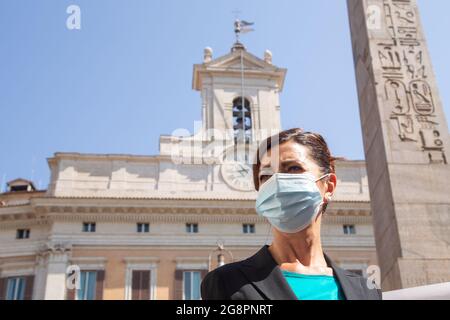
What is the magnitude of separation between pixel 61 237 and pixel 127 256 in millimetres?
2571

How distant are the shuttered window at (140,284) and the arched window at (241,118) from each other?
23.4 feet

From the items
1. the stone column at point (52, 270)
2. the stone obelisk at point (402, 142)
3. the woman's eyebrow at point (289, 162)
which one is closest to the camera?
the woman's eyebrow at point (289, 162)

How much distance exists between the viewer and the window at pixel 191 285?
23.8m

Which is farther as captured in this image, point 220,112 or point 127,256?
point 220,112

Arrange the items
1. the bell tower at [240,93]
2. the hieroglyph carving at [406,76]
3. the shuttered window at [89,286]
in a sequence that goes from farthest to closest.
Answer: the bell tower at [240,93]
the shuttered window at [89,286]
the hieroglyph carving at [406,76]

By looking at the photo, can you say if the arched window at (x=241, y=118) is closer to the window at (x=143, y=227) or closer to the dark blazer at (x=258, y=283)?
the window at (x=143, y=227)

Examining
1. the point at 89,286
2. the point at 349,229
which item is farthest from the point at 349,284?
A: the point at 349,229

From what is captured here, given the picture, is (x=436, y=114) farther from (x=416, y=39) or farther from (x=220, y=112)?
(x=220, y=112)

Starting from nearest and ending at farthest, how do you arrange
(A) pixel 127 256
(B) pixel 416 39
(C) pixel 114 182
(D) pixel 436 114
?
1. (D) pixel 436 114
2. (B) pixel 416 39
3. (A) pixel 127 256
4. (C) pixel 114 182

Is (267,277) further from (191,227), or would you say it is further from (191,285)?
(191,227)

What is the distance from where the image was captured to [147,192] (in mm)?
25734

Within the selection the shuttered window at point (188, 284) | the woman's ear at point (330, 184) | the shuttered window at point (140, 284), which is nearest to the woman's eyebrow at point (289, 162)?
the woman's ear at point (330, 184)

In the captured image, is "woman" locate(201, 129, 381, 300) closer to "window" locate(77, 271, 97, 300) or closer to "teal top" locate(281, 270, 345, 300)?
"teal top" locate(281, 270, 345, 300)
